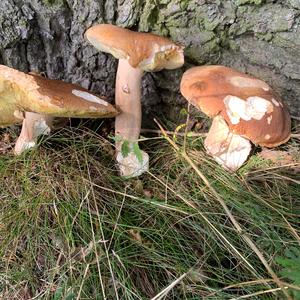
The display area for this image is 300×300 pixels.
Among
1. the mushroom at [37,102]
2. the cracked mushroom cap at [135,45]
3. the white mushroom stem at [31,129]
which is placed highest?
the cracked mushroom cap at [135,45]

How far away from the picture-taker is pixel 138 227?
6.48 feet

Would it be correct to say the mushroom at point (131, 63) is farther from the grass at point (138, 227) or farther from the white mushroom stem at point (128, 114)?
the grass at point (138, 227)

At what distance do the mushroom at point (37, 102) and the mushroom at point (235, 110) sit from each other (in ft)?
1.46

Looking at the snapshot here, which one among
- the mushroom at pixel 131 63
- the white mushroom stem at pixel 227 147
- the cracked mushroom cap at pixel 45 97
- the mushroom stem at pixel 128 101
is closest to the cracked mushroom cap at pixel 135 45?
the mushroom at pixel 131 63

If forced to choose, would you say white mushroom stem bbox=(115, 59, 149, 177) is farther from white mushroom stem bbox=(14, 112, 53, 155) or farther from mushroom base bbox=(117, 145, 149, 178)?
white mushroom stem bbox=(14, 112, 53, 155)

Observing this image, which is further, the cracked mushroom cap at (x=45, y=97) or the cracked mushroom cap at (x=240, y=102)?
the cracked mushroom cap at (x=240, y=102)

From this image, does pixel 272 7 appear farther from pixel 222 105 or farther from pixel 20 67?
pixel 20 67

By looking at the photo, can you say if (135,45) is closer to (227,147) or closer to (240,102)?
(240,102)

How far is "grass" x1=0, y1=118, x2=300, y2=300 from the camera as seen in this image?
180 cm

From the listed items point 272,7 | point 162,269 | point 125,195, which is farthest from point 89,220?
point 272,7

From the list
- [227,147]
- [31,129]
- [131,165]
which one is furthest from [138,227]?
[31,129]

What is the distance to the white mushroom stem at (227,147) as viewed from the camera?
2.26 metres

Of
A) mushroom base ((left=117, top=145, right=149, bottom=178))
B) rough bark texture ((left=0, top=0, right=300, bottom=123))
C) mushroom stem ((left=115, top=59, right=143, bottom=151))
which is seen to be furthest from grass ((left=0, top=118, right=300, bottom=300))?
rough bark texture ((left=0, top=0, right=300, bottom=123))

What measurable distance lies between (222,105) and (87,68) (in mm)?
847
